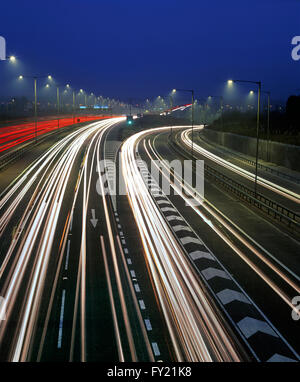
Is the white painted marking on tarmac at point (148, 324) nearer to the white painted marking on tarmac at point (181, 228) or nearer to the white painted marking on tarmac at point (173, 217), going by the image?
the white painted marking on tarmac at point (181, 228)

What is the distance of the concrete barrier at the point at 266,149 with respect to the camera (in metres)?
59.8

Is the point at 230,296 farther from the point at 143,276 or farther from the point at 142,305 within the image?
the point at 143,276

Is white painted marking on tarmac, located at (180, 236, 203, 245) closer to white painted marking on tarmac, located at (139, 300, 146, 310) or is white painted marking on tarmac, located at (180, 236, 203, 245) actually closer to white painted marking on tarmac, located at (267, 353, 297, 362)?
white painted marking on tarmac, located at (139, 300, 146, 310)

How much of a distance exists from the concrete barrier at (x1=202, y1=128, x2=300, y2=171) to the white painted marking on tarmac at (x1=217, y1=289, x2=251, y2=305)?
4242 centimetres

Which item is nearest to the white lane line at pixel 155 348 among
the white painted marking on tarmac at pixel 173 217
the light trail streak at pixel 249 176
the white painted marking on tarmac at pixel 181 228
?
the white painted marking on tarmac at pixel 181 228

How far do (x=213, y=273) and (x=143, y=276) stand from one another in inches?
137

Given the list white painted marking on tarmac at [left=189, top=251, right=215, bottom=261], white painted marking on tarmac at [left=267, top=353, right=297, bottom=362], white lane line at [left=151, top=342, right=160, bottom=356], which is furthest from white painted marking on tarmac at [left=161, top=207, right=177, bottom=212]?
white painted marking on tarmac at [left=267, top=353, right=297, bottom=362]

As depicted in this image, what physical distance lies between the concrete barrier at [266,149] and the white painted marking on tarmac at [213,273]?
1574 inches

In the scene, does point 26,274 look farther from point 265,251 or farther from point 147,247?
point 265,251

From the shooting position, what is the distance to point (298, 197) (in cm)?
4256

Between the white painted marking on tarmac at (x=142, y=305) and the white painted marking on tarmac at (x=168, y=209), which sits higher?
the white painted marking on tarmac at (x=168, y=209)

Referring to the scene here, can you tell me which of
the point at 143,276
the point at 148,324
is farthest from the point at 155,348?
the point at 143,276

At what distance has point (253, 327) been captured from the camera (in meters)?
16.4

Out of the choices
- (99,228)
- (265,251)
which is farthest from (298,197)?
(99,228)
